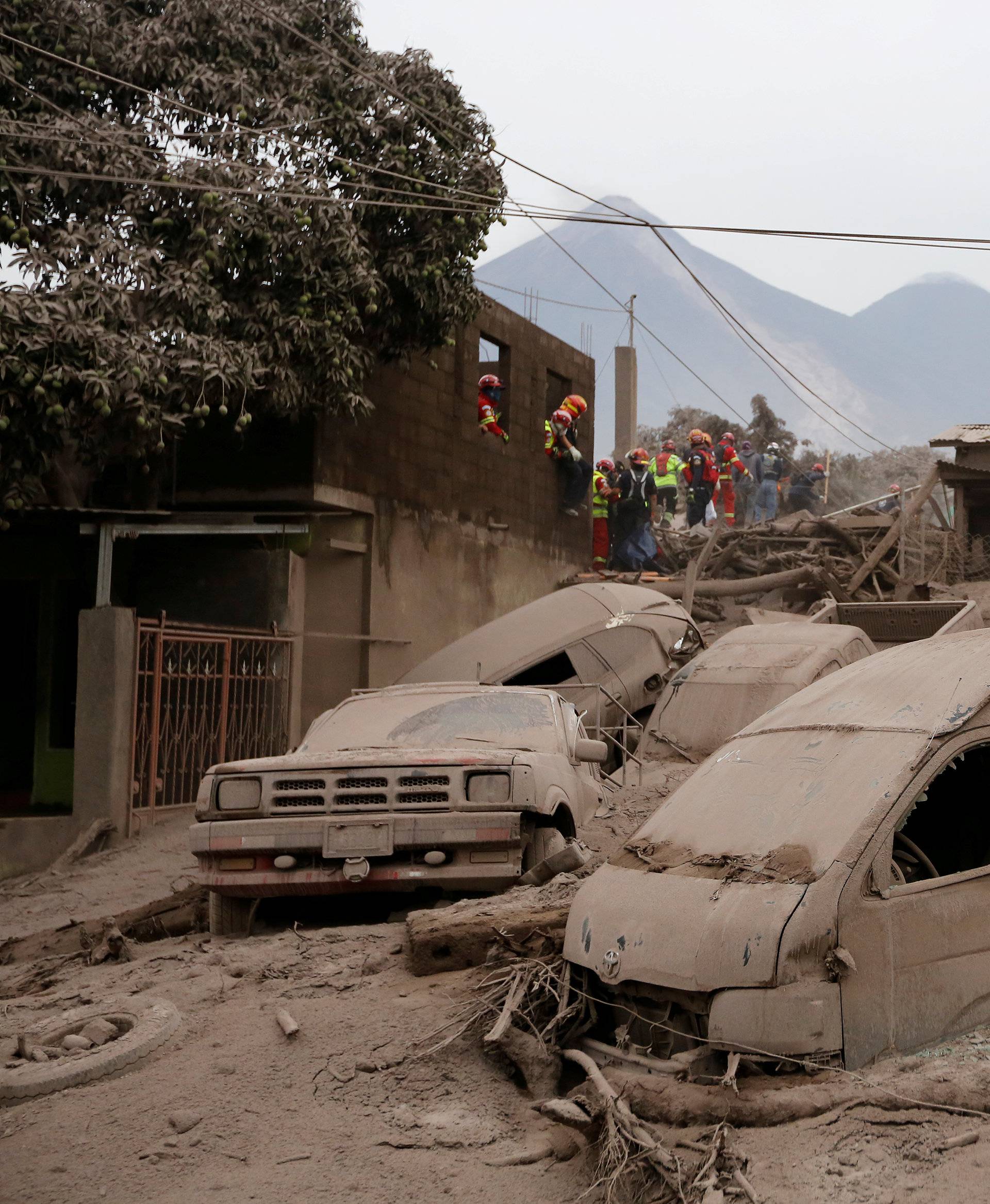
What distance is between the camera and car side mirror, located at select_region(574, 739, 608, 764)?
755 cm

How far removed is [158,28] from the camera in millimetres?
13258

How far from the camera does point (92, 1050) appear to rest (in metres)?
5.34

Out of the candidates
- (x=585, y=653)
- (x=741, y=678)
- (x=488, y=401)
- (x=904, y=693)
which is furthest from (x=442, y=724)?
(x=488, y=401)

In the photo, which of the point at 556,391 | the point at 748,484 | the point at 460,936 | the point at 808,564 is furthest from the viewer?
the point at 748,484

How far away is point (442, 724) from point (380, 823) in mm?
1557

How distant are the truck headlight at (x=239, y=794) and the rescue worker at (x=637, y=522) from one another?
1544 centimetres

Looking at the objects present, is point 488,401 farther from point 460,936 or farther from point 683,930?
point 683,930

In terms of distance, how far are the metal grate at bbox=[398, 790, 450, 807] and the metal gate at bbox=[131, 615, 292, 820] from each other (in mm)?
5079

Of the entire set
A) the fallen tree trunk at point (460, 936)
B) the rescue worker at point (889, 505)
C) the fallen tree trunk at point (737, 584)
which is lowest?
the fallen tree trunk at point (460, 936)

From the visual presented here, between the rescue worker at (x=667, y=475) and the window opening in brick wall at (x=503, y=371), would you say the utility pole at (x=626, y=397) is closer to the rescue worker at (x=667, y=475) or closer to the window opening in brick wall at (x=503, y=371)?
the rescue worker at (x=667, y=475)

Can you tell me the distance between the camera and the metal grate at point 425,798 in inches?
271

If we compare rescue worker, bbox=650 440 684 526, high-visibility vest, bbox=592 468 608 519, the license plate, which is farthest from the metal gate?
rescue worker, bbox=650 440 684 526

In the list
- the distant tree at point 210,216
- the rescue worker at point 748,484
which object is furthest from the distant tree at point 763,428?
the distant tree at point 210,216

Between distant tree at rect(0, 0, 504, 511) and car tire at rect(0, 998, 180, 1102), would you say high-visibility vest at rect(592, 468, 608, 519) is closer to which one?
distant tree at rect(0, 0, 504, 511)
